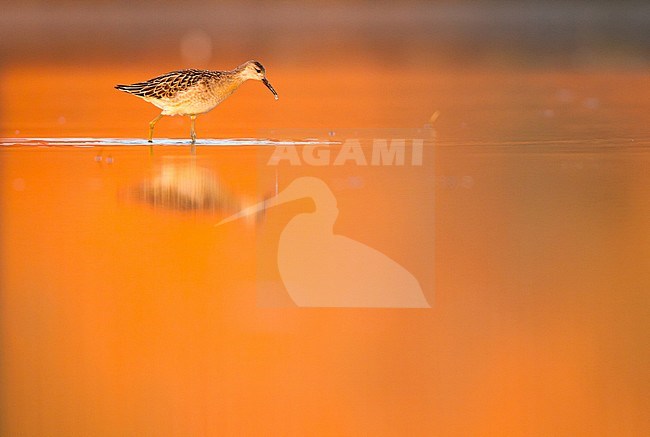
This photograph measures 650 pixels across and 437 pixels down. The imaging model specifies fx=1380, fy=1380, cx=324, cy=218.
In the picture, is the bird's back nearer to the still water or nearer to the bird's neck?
the bird's neck

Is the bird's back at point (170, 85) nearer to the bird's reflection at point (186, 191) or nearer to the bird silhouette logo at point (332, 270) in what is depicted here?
the bird's reflection at point (186, 191)

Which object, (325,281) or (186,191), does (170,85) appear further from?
(325,281)

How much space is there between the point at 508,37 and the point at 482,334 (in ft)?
35.8

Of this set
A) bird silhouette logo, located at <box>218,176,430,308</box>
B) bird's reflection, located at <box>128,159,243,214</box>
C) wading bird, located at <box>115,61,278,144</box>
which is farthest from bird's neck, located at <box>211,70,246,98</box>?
bird silhouette logo, located at <box>218,176,430,308</box>

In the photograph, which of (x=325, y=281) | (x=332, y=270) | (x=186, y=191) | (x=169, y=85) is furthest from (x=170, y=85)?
(x=325, y=281)

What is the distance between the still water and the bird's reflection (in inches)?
0.6

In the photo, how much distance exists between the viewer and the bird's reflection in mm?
3980

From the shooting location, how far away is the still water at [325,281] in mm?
2258

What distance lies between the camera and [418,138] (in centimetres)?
561

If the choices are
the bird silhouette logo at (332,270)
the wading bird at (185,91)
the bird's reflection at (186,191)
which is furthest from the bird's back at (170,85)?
the bird silhouette logo at (332,270)

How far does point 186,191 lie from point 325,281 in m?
1.25

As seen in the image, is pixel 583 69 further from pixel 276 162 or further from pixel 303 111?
pixel 276 162

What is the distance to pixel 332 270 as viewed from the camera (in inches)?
127

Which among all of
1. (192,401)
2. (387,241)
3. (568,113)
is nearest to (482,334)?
(192,401)
